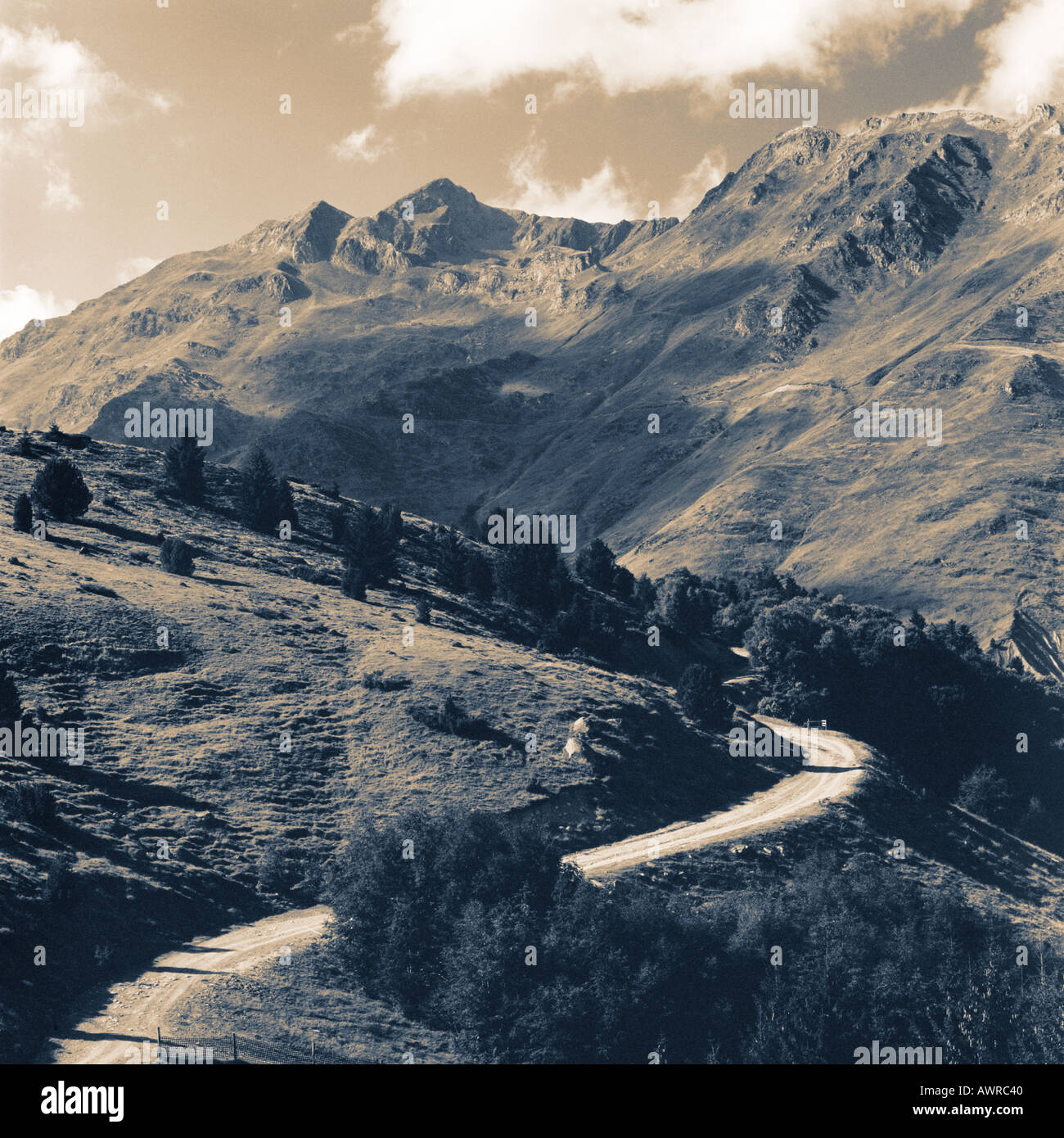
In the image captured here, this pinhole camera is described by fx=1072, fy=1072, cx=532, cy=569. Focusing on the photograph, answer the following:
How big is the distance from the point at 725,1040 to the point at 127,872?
28.9 meters

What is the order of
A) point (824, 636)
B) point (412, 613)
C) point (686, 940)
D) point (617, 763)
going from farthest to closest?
point (824, 636) < point (412, 613) < point (617, 763) < point (686, 940)

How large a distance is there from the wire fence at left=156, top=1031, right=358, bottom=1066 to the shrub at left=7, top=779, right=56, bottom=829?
49.2 ft

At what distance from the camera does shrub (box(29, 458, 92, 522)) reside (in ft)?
280

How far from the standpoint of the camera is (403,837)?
53656mm

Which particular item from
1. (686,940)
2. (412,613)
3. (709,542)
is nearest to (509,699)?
(412,613)

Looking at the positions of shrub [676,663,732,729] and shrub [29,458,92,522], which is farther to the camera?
shrub [29,458,92,522]

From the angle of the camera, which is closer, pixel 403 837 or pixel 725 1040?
pixel 725 1040

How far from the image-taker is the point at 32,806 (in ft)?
166

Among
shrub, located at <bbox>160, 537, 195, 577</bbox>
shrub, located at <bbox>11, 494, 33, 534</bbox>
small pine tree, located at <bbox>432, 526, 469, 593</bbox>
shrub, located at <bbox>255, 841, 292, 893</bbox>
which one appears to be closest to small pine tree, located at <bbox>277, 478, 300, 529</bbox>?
small pine tree, located at <bbox>432, 526, 469, 593</bbox>

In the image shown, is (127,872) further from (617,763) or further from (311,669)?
(617,763)

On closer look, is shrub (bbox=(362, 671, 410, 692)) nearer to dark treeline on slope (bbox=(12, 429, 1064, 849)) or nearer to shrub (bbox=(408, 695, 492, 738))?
shrub (bbox=(408, 695, 492, 738))

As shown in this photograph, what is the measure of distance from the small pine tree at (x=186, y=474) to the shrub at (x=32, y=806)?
53970mm

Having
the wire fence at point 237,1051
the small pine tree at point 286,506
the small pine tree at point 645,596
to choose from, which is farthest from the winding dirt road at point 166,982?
the small pine tree at point 645,596

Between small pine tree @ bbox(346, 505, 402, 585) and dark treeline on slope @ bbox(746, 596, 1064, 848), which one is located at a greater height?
small pine tree @ bbox(346, 505, 402, 585)
